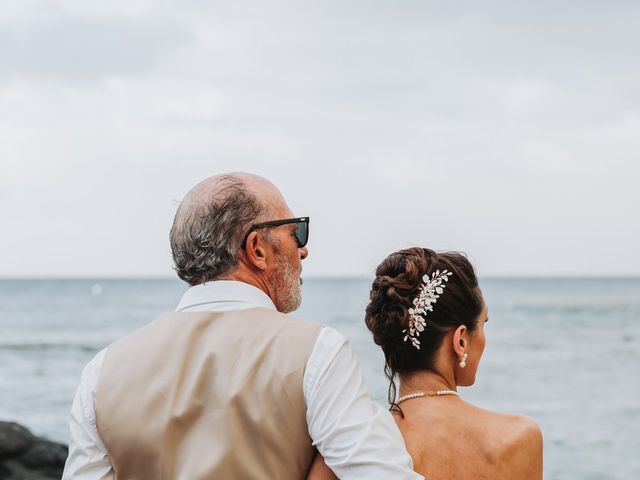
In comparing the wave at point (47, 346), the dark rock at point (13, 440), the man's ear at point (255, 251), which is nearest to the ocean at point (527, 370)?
the wave at point (47, 346)

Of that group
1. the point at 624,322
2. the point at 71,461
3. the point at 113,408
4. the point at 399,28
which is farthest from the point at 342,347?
the point at 399,28

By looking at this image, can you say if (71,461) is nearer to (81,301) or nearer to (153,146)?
(153,146)

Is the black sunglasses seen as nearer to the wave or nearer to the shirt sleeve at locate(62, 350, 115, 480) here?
the shirt sleeve at locate(62, 350, 115, 480)

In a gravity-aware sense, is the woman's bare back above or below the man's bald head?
below

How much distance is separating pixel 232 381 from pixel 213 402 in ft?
0.20

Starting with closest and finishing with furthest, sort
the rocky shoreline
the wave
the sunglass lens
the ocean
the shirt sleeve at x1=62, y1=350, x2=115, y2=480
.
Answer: the shirt sleeve at x1=62, y1=350, x2=115, y2=480
the sunglass lens
the rocky shoreline
the ocean
the wave

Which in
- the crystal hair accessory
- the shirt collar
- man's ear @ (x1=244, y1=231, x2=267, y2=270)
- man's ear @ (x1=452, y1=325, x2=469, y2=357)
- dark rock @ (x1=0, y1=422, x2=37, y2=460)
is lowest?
dark rock @ (x1=0, y1=422, x2=37, y2=460)

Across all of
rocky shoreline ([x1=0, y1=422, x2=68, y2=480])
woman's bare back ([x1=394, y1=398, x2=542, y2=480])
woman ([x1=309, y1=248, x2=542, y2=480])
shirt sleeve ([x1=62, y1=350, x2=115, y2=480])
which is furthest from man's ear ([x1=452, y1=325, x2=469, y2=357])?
rocky shoreline ([x1=0, y1=422, x2=68, y2=480])

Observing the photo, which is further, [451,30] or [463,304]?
[451,30]

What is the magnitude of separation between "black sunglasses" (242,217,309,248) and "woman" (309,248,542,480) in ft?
1.39

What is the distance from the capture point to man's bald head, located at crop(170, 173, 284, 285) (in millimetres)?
2094

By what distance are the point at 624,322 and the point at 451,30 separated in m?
12.0

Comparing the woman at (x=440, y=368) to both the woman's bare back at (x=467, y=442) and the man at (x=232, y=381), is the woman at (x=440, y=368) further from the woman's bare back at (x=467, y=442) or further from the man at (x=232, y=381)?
the man at (x=232, y=381)

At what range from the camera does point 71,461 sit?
2096mm
